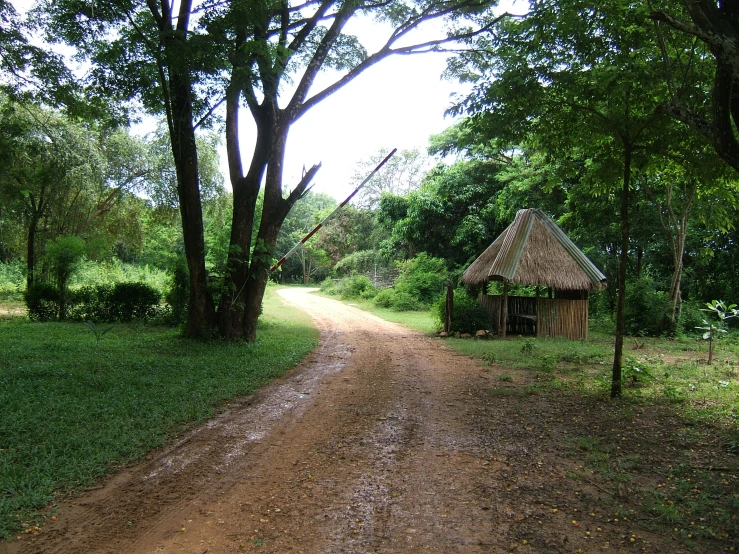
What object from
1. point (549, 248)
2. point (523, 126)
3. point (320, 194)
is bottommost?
point (549, 248)

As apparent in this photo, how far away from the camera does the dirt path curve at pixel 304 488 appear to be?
3.43 m

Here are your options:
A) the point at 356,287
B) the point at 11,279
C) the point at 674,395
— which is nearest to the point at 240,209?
the point at 674,395

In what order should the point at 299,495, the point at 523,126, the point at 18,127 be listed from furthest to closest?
the point at 18,127 < the point at 523,126 < the point at 299,495

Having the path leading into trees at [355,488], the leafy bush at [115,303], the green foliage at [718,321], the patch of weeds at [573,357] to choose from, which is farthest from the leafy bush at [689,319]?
the leafy bush at [115,303]

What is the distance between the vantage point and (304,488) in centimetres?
425

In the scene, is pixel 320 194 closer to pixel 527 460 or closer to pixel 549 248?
pixel 549 248

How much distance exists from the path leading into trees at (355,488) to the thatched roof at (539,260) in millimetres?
8206

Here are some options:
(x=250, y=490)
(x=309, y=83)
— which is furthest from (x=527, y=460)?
(x=309, y=83)

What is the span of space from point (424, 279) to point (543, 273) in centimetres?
1077

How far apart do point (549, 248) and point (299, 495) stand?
13.3 meters

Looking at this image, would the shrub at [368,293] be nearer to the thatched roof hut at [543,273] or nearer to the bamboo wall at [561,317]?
the thatched roof hut at [543,273]

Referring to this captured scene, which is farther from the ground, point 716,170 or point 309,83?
point 309,83

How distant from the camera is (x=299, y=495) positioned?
4.11m

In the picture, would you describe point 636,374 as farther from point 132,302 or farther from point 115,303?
point 115,303
